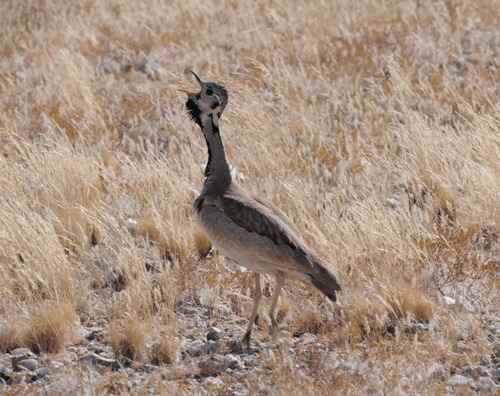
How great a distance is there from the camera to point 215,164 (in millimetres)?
6898

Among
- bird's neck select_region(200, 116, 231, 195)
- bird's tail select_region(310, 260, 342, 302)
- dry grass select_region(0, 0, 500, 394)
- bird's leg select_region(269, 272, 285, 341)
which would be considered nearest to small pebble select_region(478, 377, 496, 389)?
dry grass select_region(0, 0, 500, 394)

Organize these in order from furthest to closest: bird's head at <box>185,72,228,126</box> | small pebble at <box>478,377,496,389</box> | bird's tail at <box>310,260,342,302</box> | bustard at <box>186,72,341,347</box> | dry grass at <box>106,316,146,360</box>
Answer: bird's head at <box>185,72,228,126</box> < dry grass at <box>106,316,146,360</box> < bustard at <box>186,72,341,347</box> < bird's tail at <box>310,260,342,302</box> < small pebble at <box>478,377,496,389</box>

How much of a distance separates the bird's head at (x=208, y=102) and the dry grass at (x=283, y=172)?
4.57 ft

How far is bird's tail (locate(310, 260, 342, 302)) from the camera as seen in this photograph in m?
6.20

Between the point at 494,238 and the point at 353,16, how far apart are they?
8.69 m

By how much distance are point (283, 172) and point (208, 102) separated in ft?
10.9

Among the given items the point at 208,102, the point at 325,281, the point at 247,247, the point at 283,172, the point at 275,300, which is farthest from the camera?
the point at 283,172

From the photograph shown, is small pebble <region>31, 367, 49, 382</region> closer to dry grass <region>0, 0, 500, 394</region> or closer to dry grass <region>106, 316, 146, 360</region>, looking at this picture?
dry grass <region>0, 0, 500, 394</region>

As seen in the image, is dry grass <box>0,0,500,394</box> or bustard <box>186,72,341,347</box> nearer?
bustard <box>186,72,341,347</box>

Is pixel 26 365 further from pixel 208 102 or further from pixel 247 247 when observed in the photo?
pixel 208 102

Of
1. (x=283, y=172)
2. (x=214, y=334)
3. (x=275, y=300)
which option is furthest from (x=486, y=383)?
(x=283, y=172)

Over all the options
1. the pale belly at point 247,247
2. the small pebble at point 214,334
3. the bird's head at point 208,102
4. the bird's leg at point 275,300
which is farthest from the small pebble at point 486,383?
the bird's head at point 208,102

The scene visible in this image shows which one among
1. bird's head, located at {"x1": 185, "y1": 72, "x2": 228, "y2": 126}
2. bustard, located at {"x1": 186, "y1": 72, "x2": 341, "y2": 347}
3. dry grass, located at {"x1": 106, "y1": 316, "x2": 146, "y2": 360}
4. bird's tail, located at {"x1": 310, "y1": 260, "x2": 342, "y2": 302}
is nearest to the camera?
bird's tail, located at {"x1": 310, "y1": 260, "x2": 342, "y2": 302}

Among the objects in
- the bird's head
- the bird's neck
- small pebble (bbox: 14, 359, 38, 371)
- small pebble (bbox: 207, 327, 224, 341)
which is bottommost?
small pebble (bbox: 14, 359, 38, 371)
